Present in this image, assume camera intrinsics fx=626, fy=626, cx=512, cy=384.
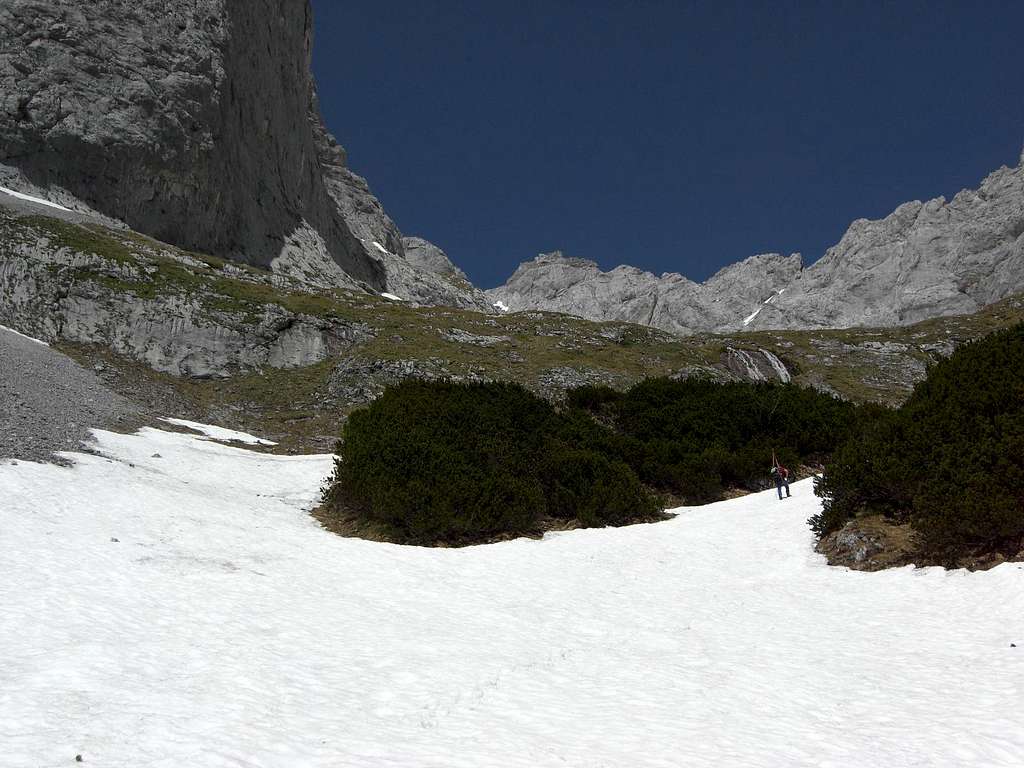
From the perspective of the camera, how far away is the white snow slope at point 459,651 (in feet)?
17.8

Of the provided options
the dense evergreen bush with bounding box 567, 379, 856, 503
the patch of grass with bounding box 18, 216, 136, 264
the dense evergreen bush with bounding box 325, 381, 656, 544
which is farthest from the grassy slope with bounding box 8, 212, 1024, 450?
the dense evergreen bush with bounding box 567, 379, 856, 503

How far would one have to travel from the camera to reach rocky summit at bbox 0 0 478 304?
61844mm

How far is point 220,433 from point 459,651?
975 inches

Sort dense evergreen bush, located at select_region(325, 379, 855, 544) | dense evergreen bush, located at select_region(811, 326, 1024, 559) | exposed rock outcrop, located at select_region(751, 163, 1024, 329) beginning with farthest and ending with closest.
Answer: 1. exposed rock outcrop, located at select_region(751, 163, 1024, 329)
2. dense evergreen bush, located at select_region(325, 379, 855, 544)
3. dense evergreen bush, located at select_region(811, 326, 1024, 559)

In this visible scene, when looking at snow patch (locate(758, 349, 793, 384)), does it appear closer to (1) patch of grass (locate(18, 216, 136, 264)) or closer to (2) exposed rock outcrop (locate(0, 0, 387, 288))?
(1) patch of grass (locate(18, 216, 136, 264))

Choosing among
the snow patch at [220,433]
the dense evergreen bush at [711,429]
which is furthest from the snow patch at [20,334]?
the dense evergreen bush at [711,429]

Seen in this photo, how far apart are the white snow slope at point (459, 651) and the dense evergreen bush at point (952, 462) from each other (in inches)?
42.4

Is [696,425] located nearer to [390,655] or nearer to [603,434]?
[603,434]

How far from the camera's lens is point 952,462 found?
13.0 m

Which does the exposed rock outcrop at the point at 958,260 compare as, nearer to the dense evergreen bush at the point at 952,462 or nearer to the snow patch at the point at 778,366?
the snow patch at the point at 778,366

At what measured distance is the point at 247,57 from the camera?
273 feet

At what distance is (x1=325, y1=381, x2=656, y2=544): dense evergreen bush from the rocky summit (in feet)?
179

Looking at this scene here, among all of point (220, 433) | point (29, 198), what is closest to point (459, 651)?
point (220, 433)

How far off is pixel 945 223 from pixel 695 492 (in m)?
214
